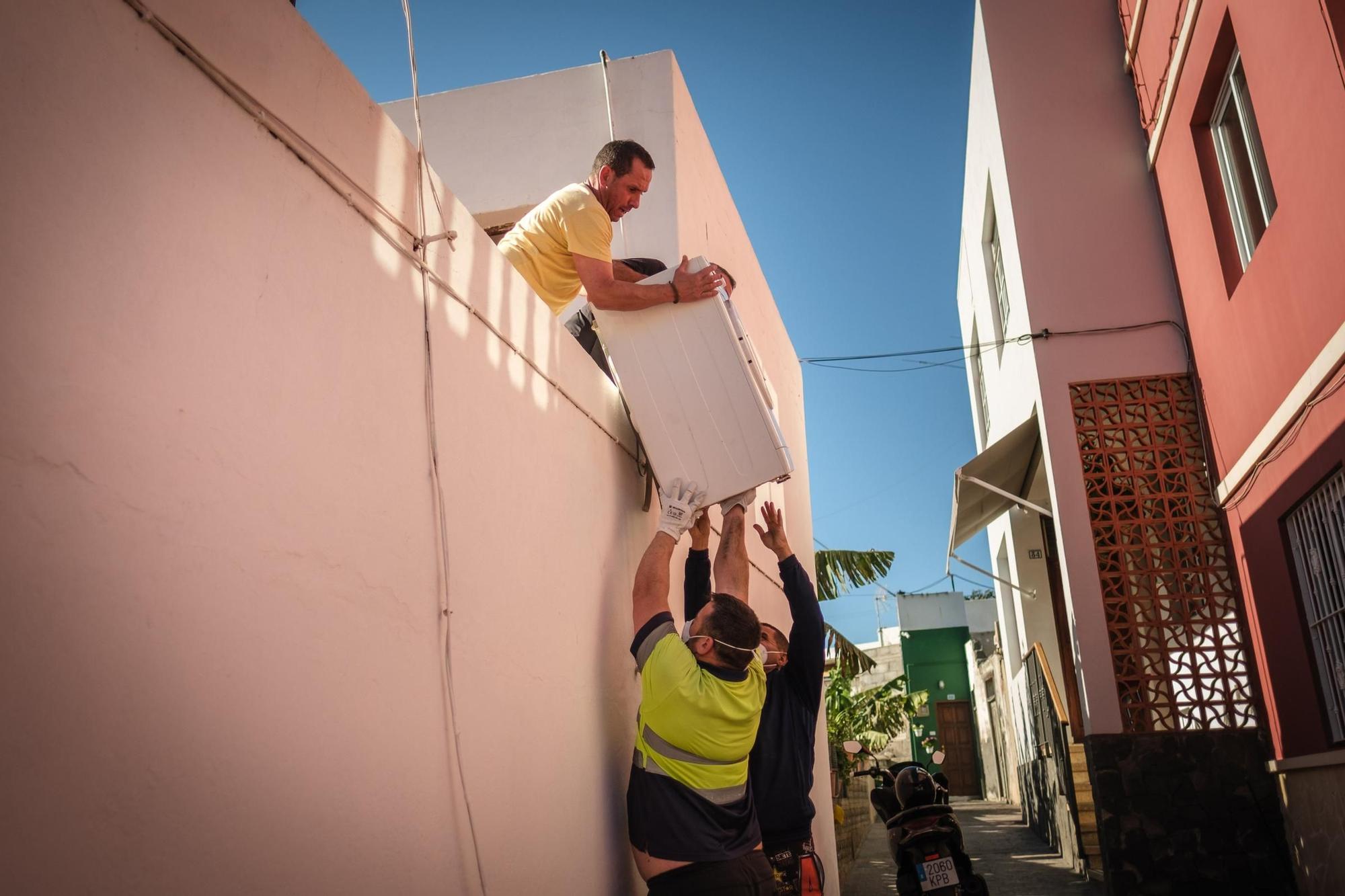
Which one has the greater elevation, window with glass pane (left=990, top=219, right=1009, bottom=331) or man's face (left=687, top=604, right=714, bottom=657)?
window with glass pane (left=990, top=219, right=1009, bottom=331)

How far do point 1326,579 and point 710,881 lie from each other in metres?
4.58

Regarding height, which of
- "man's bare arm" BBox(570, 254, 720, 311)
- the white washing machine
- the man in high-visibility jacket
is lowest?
the man in high-visibility jacket

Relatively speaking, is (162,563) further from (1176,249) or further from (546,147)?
(1176,249)

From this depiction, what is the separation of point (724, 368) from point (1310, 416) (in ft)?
12.2

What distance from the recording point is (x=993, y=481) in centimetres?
1058

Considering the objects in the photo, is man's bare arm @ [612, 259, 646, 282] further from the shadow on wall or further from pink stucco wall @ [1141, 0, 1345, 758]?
pink stucco wall @ [1141, 0, 1345, 758]

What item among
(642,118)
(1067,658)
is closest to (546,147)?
(642,118)

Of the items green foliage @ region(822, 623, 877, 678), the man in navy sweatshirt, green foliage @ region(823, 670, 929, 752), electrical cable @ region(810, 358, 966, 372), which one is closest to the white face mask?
the man in navy sweatshirt

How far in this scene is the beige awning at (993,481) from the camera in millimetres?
9458

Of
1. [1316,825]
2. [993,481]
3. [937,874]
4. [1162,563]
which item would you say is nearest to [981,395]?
[993,481]

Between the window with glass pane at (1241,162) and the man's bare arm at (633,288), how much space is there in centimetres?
440

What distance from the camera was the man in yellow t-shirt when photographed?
13.2 feet

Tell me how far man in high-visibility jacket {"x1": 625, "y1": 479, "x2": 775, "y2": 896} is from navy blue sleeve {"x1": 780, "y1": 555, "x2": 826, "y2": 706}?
83cm

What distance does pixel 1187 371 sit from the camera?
27.1ft
